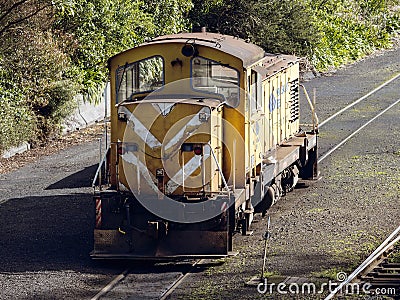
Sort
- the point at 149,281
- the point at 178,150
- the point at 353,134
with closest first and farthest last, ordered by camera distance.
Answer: the point at 149,281
the point at 178,150
the point at 353,134

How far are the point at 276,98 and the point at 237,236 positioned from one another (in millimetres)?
3277

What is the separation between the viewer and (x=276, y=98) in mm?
16031

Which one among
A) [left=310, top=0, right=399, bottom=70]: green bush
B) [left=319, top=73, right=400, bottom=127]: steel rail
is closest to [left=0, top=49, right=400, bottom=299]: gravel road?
[left=319, top=73, right=400, bottom=127]: steel rail

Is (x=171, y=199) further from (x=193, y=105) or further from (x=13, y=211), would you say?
(x=13, y=211)

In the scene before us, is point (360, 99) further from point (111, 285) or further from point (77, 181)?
point (111, 285)

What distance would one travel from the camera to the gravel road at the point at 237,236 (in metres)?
11.5

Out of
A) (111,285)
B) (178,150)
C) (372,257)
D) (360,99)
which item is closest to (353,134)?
(360,99)

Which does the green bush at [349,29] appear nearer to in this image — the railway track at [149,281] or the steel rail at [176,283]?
the steel rail at [176,283]

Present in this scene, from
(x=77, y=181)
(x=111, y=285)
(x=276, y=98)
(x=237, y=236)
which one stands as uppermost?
(x=276, y=98)

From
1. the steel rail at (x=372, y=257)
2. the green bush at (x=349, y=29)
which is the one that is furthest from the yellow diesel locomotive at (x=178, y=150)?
the green bush at (x=349, y=29)

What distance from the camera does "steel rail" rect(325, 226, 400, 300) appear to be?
10.6 meters

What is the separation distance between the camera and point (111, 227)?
1258 cm

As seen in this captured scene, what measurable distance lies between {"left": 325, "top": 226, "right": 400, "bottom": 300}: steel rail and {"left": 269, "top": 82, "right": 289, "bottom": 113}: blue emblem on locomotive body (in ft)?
10.6

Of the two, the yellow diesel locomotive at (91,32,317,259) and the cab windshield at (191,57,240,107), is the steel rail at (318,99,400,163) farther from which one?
the cab windshield at (191,57,240,107)
